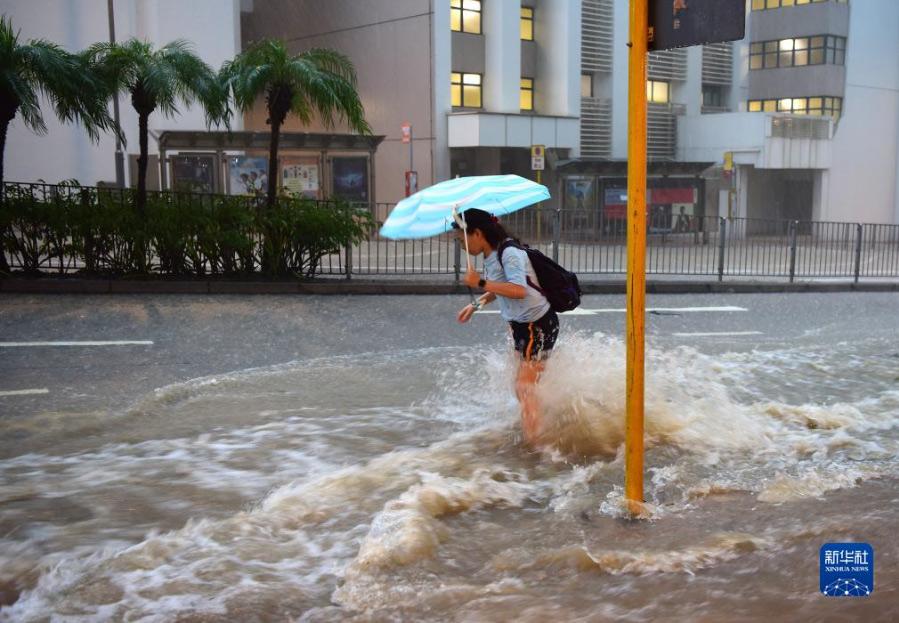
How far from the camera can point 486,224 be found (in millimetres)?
5887

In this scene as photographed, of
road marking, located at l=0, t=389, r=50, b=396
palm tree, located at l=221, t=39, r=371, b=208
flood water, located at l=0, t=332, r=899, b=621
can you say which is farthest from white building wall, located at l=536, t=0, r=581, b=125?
road marking, located at l=0, t=389, r=50, b=396

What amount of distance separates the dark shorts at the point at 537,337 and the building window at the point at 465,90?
29299 millimetres

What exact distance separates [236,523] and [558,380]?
2.31 m

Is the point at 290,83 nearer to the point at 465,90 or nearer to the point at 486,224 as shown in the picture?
the point at 486,224

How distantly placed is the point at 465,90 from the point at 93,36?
13.0 metres

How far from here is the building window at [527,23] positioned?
119ft

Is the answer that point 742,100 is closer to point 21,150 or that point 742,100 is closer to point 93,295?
point 21,150

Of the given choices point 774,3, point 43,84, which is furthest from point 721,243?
point 774,3

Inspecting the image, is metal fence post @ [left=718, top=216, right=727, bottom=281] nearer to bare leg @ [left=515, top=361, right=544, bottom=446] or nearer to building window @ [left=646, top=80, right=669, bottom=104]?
bare leg @ [left=515, top=361, right=544, bottom=446]

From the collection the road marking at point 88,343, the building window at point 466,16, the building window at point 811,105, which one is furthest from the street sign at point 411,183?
the road marking at point 88,343

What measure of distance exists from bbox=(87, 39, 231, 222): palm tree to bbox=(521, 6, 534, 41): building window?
912 inches

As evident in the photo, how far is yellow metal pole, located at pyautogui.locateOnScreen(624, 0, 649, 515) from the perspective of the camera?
4238 mm

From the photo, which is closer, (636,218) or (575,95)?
(636,218)

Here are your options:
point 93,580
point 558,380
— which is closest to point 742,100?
point 558,380
